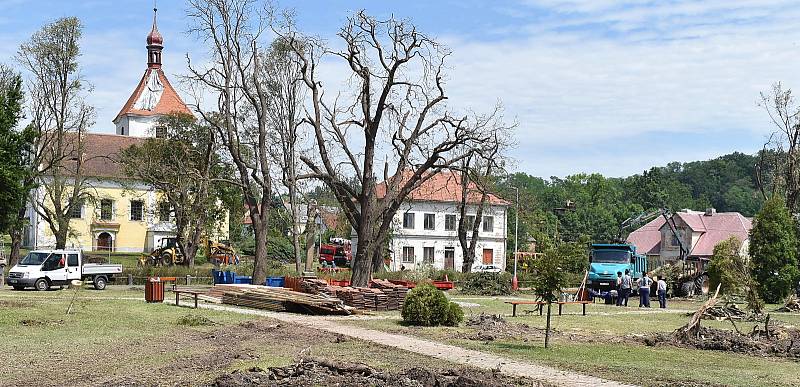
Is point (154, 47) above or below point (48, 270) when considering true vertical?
above

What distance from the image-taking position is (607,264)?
152 ft

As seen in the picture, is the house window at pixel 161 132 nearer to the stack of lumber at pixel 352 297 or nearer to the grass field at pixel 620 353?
the stack of lumber at pixel 352 297

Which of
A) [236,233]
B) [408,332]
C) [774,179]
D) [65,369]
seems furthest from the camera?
[236,233]

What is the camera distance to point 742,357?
20.1m

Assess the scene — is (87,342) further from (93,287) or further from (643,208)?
(643,208)

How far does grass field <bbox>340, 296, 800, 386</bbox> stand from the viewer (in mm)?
16188

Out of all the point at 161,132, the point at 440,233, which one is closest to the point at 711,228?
the point at 440,233

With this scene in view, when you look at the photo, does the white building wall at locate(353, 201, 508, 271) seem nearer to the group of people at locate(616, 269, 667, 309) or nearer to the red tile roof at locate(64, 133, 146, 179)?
the red tile roof at locate(64, 133, 146, 179)

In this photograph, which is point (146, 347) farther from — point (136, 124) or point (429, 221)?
point (136, 124)

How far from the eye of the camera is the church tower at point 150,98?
93438 millimetres

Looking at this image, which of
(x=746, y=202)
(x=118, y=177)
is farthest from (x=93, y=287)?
(x=746, y=202)

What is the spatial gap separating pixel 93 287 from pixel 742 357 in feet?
97.5

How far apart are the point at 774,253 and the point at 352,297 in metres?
23.2

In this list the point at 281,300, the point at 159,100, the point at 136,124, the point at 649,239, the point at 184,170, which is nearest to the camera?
the point at 281,300
